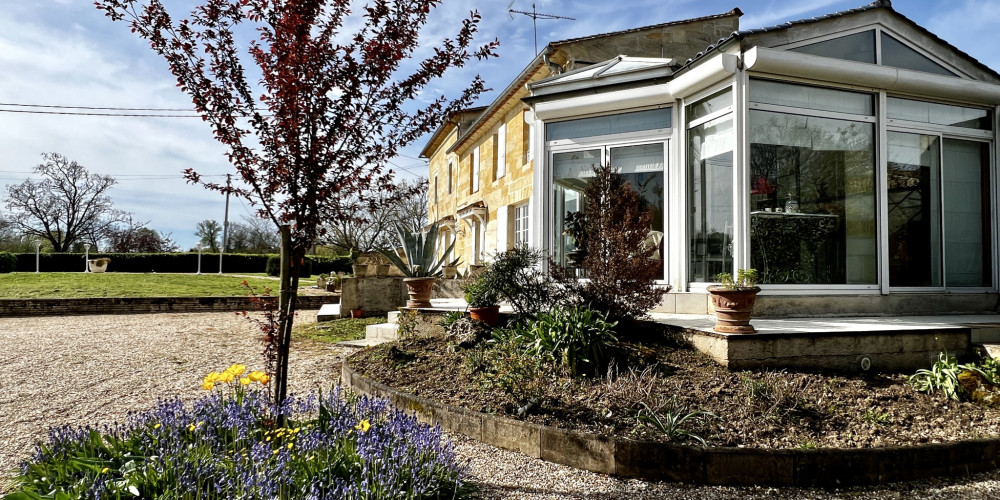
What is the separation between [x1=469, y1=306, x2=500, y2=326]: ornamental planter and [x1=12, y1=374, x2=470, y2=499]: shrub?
2.80 m

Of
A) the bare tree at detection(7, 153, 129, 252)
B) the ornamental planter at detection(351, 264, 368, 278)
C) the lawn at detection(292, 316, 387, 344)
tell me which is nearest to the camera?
the lawn at detection(292, 316, 387, 344)

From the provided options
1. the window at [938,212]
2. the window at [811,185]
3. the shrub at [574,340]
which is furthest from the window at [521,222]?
the shrub at [574,340]

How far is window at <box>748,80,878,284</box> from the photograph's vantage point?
5.94 meters

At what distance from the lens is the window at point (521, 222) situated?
12.9 meters

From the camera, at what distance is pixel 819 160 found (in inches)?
242

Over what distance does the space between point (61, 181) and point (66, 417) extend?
43.5 m

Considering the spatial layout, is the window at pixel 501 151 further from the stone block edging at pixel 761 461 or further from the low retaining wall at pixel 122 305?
the stone block edging at pixel 761 461

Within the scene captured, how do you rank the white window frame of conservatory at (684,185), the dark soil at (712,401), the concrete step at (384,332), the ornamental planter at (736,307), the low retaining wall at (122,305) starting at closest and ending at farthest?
the dark soil at (712,401), the ornamental planter at (736,307), the white window frame of conservatory at (684,185), the concrete step at (384,332), the low retaining wall at (122,305)

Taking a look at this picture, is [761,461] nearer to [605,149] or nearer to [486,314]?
[486,314]

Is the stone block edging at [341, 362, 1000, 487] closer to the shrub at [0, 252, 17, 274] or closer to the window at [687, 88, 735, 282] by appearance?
the window at [687, 88, 735, 282]

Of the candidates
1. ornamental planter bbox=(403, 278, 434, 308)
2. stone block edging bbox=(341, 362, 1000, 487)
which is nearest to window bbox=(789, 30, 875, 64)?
stone block edging bbox=(341, 362, 1000, 487)

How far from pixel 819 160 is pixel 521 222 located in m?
7.77

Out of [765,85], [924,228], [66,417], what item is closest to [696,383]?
[765,85]

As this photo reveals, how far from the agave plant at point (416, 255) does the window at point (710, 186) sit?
11.6 feet
